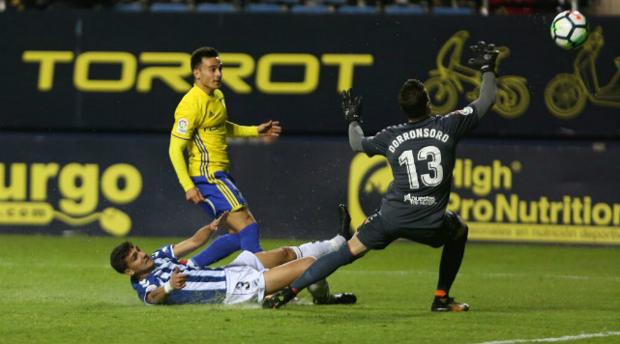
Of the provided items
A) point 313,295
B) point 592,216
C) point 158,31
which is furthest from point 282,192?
point 313,295

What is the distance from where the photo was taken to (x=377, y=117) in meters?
16.2

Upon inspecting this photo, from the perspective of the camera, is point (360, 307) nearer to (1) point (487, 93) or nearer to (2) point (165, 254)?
(2) point (165, 254)

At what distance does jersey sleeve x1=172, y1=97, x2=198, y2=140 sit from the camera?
1068 cm

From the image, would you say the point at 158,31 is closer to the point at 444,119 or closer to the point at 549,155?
the point at 549,155

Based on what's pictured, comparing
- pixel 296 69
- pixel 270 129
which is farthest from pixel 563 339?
pixel 296 69

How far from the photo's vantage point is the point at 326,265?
9.27m

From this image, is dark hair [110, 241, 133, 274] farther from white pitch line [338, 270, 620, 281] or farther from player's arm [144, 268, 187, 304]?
white pitch line [338, 270, 620, 281]

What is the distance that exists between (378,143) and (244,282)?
143 centimetres

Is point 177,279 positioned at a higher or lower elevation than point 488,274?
higher

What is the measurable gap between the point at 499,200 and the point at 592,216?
109 cm

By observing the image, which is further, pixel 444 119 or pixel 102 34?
pixel 102 34

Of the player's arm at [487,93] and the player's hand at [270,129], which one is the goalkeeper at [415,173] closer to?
the player's arm at [487,93]

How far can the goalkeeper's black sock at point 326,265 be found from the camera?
925cm

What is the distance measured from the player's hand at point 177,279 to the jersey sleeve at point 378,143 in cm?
158
